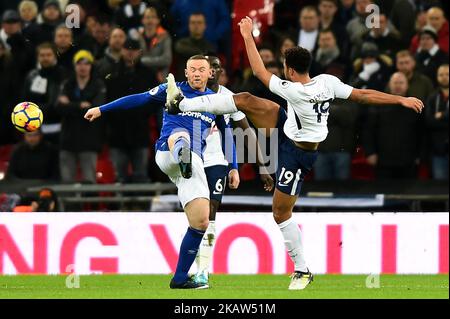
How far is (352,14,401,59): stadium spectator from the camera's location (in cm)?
1778

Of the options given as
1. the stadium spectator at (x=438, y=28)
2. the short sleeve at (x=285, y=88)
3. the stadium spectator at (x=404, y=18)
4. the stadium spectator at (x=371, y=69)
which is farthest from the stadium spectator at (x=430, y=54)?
the short sleeve at (x=285, y=88)

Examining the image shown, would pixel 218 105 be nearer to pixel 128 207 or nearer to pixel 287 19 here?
pixel 128 207

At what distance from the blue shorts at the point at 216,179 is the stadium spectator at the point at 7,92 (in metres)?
6.34

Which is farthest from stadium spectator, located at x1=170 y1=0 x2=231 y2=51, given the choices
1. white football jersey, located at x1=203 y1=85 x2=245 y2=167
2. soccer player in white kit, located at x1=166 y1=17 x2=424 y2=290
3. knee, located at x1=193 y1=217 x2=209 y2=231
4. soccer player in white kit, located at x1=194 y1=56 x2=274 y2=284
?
knee, located at x1=193 y1=217 x2=209 y2=231

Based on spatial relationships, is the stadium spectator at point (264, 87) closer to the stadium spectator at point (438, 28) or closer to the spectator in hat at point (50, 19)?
the stadium spectator at point (438, 28)

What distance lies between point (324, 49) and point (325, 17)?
25.7 inches

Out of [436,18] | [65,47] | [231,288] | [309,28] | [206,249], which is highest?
[436,18]

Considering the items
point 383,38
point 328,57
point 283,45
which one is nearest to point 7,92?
point 283,45

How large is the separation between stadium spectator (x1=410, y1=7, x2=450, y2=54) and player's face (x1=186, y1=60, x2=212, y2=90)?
21.6 feet

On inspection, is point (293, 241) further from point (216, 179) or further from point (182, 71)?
point (182, 71)

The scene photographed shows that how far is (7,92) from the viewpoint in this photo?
18078mm

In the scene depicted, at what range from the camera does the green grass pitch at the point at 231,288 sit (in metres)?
11.4

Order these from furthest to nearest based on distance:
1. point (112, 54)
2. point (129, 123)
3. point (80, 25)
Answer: point (80, 25) < point (112, 54) < point (129, 123)

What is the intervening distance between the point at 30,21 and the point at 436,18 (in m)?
6.19
